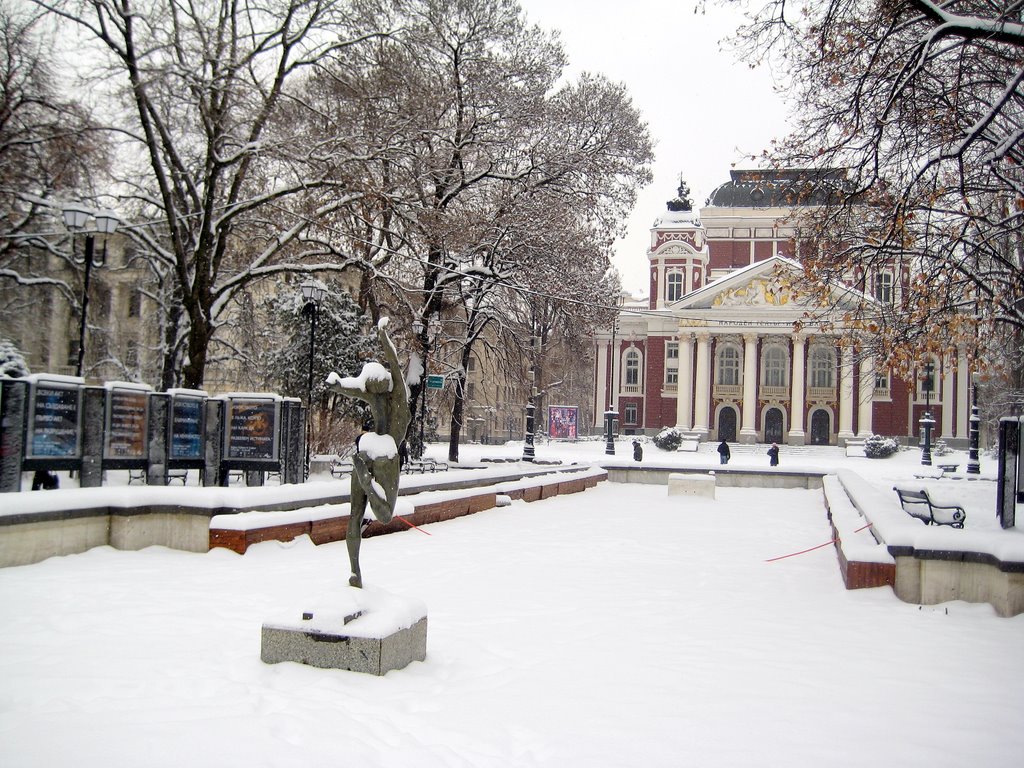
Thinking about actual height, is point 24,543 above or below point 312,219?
below

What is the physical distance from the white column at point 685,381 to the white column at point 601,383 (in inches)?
280

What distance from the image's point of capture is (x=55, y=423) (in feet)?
33.8

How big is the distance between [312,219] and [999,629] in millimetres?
13766

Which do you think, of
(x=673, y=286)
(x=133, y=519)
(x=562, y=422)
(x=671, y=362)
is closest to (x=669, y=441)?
(x=562, y=422)

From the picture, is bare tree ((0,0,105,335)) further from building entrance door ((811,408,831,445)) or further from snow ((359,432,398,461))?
building entrance door ((811,408,831,445))

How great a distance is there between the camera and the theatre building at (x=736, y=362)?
190 ft

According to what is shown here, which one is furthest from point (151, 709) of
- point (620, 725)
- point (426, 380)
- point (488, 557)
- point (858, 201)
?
point (426, 380)

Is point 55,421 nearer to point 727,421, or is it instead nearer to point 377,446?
point 377,446

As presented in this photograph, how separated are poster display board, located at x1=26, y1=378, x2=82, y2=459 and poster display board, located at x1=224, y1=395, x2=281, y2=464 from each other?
323 centimetres

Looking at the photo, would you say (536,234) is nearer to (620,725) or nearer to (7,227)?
(7,227)

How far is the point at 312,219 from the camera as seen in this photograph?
1697 cm

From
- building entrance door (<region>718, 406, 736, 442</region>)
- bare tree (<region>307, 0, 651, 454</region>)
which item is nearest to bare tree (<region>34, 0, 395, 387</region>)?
bare tree (<region>307, 0, 651, 454</region>)

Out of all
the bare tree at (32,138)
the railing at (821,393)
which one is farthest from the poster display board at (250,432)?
the railing at (821,393)

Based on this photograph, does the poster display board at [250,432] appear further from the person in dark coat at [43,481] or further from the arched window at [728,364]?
the arched window at [728,364]
